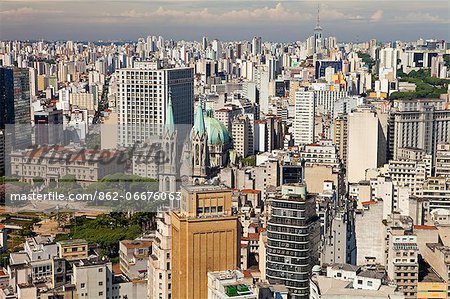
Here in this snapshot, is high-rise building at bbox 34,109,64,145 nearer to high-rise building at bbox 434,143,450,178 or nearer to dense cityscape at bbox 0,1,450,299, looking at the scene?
dense cityscape at bbox 0,1,450,299

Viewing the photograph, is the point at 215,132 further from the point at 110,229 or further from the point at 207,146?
the point at 110,229

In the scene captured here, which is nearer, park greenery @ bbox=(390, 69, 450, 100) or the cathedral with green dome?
the cathedral with green dome

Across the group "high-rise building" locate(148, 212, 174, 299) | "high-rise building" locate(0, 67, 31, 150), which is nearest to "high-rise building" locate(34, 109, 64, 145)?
"high-rise building" locate(0, 67, 31, 150)

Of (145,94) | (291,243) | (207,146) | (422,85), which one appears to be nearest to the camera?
(291,243)

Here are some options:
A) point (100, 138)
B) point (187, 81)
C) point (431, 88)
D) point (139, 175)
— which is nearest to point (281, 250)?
point (139, 175)

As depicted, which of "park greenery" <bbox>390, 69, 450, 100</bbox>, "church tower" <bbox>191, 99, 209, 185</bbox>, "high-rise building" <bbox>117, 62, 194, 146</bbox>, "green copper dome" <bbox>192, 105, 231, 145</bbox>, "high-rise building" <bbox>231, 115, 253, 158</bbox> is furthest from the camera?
"park greenery" <bbox>390, 69, 450, 100</bbox>

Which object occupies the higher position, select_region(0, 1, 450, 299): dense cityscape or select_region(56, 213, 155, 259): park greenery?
select_region(0, 1, 450, 299): dense cityscape

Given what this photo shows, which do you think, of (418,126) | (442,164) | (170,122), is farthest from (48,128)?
(442,164)

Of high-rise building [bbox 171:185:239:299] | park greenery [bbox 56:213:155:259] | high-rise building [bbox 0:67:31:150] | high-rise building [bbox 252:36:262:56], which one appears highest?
high-rise building [bbox 252:36:262:56]
